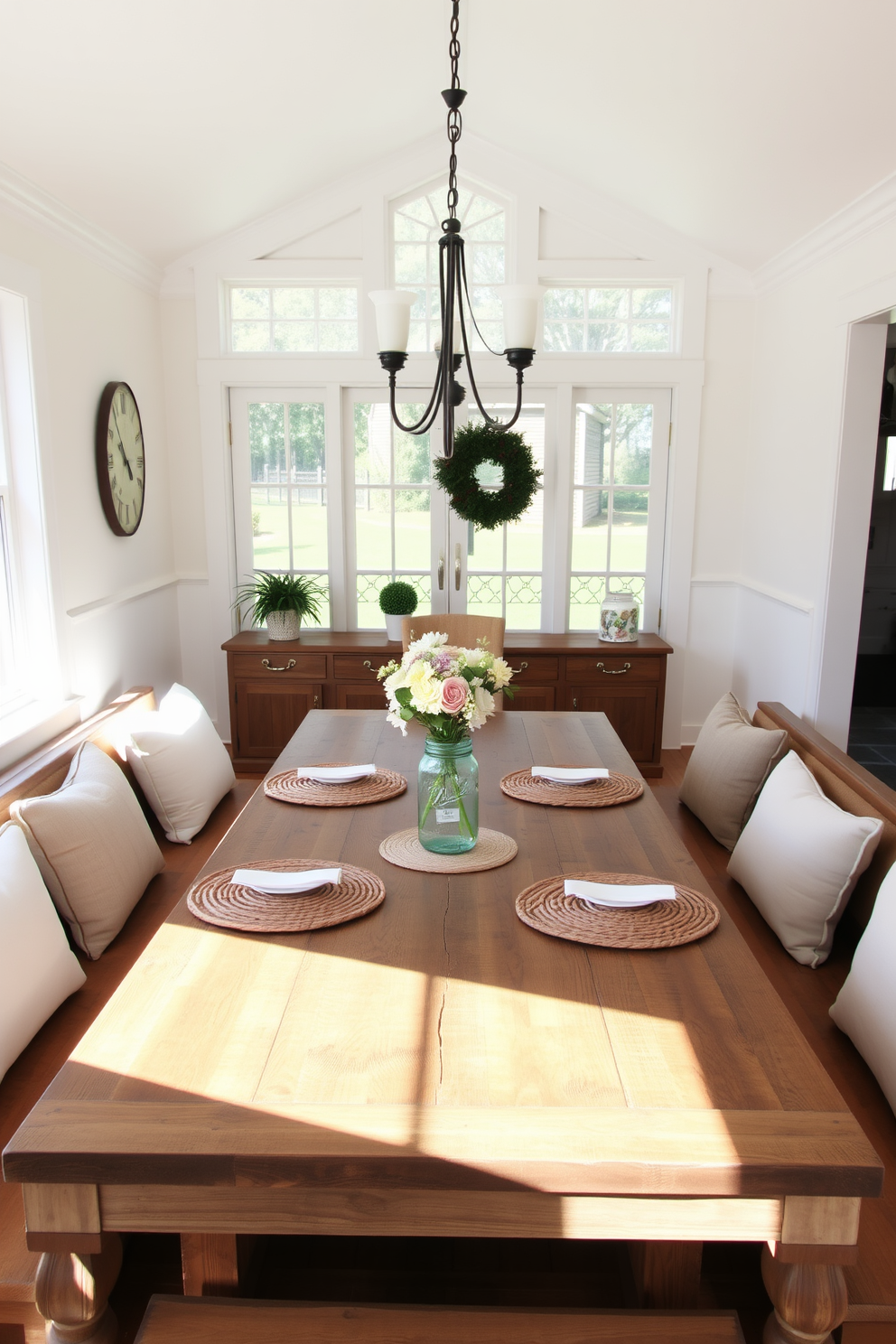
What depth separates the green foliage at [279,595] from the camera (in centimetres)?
488

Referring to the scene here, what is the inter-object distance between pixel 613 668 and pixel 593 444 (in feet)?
3.94

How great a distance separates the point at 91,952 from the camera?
2.34 metres

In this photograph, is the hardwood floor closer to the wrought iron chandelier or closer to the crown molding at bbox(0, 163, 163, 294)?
the wrought iron chandelier

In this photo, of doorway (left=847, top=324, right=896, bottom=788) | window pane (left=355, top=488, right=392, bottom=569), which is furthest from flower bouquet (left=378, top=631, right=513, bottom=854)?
doorway (left=847, top=324, right=896, bottom=788)

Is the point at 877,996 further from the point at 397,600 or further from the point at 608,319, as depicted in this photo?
the point at 608,319

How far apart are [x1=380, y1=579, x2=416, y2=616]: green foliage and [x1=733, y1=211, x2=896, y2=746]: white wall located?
1.71m

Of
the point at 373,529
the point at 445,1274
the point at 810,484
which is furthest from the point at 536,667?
the point at 445,1274

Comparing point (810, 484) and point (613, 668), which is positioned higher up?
point (810, 484)

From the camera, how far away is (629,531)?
521 centimetres

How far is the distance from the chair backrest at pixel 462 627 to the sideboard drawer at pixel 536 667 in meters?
0.61

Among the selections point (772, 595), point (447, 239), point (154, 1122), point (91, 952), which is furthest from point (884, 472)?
point (154, 1122)

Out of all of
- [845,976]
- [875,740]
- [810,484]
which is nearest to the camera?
[845,976]

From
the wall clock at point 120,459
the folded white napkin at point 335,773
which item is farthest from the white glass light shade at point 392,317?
the wall clock at point 120,459

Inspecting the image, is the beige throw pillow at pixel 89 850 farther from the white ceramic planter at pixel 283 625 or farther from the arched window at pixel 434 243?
the arched window at pixel 434 243
